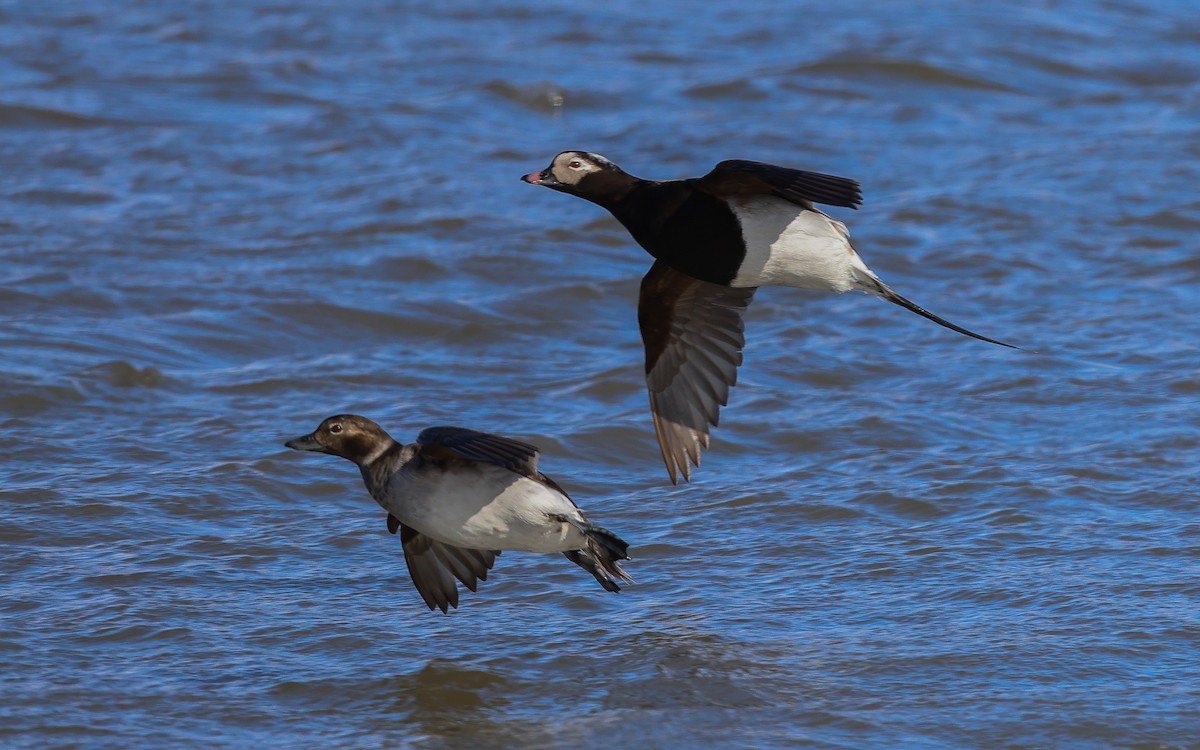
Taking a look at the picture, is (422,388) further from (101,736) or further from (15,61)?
(15,61)

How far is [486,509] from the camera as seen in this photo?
18.1ft

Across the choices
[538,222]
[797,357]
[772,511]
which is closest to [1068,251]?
[797,357]

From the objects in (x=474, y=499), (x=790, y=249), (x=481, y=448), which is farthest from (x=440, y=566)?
(x=790, y=249)

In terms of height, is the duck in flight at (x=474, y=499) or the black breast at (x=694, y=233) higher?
the black breast at (x=694, y=233)

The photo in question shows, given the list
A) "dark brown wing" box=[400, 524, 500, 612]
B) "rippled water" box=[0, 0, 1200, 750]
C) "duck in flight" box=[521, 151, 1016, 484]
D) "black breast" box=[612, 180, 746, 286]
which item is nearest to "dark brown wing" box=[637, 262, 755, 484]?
"duck in flight" box=[521, 151, 1016, 484]

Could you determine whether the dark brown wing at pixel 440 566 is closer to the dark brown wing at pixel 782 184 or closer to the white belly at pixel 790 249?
the white belly at pixel 790 249

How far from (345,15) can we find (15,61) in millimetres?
2728

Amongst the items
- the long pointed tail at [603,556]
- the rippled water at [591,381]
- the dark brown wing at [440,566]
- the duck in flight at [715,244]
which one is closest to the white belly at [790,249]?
the duck in flight at [715,244]

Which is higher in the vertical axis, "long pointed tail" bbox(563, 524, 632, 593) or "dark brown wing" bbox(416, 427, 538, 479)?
"dark brown wing" bbox(416, 427, 538, 479)

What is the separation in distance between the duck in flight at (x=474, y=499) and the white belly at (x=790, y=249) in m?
1.10

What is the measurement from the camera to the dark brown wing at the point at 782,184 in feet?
18.1

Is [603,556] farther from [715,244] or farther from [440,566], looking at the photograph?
[715,244]

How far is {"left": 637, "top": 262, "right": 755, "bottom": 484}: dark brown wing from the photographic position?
660 cm

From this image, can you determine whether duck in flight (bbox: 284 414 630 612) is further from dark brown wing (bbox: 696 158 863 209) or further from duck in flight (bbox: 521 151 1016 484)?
dark brown wing (bbox: 696 158 863 209)
